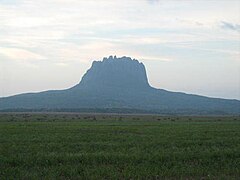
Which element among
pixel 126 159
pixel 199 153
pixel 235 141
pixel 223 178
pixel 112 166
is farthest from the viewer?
pixel 235 141

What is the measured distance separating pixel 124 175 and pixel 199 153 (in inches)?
225

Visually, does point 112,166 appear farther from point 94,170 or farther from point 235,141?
point 235,141

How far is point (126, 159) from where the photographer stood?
53.4ft

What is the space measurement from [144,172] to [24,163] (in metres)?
4.87

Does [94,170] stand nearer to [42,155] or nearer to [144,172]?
[144,172]

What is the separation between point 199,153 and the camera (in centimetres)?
1803

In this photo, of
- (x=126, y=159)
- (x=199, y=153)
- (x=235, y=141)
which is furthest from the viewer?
(x=235, y=141)

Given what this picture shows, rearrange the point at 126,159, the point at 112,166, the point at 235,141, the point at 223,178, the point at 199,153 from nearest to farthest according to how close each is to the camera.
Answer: the point at 223,178, the point at 112,166, the point at 126,159, the point at 199,153, the point at 235,141

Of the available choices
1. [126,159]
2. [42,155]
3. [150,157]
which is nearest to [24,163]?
[42,155]

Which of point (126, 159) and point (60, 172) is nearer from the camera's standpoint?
point (60, 172)

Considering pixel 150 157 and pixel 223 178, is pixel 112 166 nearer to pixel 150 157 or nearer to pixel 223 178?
pixel 150 157

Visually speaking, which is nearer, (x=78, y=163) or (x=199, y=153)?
(x=78, y=163)

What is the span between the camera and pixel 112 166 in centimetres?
1497

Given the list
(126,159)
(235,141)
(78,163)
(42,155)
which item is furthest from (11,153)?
(235,141)
